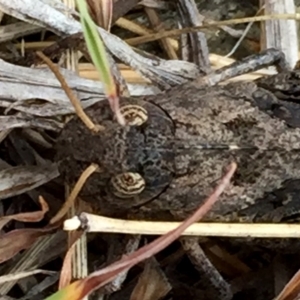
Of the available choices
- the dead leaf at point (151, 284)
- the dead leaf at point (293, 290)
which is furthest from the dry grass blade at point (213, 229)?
Result: the dead leaf at point (151, 284)

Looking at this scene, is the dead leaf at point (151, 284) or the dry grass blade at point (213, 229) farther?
the dead leaf at point (151, 284)

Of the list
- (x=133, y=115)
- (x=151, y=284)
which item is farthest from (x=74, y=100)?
(x=151, y=284)

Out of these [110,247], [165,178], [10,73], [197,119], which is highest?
[10,73]

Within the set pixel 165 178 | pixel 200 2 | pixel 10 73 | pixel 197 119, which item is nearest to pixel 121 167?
pixel 165 178

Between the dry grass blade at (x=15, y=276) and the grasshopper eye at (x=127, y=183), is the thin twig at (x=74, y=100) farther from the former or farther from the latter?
the dry grass blade at (x=15, y=276)

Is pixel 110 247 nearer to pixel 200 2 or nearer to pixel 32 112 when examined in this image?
pixel 32 112

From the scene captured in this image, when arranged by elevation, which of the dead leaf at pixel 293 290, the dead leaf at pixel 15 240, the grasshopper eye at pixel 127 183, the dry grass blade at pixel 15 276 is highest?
the grasshopper eye at pixel 127 183
